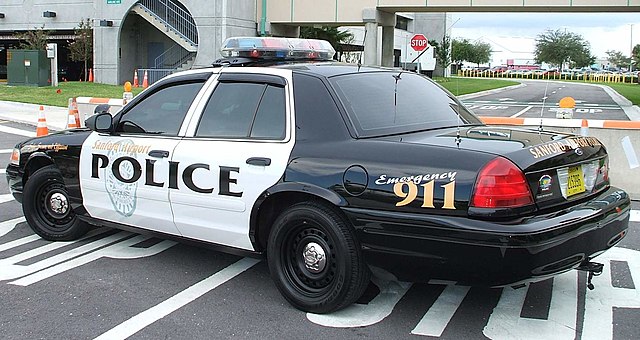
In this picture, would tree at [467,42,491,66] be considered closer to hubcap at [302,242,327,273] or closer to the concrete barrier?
the concrete barrier

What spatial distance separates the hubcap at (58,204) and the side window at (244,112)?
5.90ft

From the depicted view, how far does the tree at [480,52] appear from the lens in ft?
242

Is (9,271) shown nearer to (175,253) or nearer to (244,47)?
(175,253)

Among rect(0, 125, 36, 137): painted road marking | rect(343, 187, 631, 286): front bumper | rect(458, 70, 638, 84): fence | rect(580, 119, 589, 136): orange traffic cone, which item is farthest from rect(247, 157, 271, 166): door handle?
rect(458, 70, 638, 84): fence

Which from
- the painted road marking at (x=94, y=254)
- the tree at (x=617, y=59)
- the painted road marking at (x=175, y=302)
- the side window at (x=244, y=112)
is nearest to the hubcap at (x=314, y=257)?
the side window at (x=244, y=112)

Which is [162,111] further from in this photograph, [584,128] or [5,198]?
[584,128]

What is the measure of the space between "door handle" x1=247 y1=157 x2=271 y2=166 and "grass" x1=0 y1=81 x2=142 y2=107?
18888mm

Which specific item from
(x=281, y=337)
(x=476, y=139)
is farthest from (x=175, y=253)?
(x=476, y=139)

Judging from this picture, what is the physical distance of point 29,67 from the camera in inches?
1198

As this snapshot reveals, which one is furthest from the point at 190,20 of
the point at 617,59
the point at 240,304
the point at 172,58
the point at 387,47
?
the point at 617,59

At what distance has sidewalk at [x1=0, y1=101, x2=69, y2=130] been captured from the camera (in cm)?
1689

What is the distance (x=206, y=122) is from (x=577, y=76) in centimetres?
8205

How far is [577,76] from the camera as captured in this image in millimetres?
80562

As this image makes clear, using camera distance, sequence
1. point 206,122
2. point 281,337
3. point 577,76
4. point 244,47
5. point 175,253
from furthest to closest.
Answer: point 577,76, point 175,253, point 244,47, point 206,122, point 281,337
